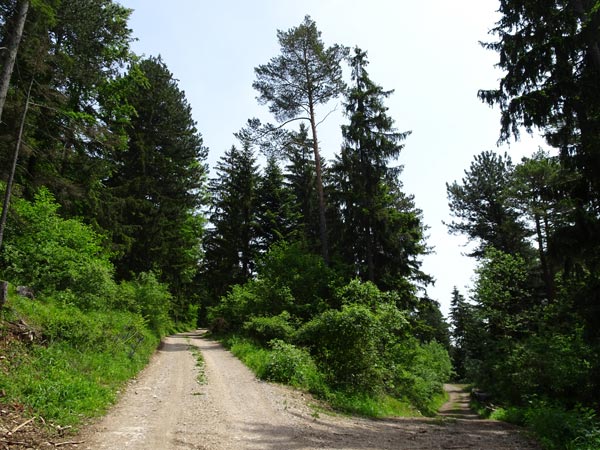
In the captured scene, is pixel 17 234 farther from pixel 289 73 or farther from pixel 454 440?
pixel 289 73

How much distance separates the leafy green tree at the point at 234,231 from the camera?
31.3 m

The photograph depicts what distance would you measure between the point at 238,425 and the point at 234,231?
25.0m

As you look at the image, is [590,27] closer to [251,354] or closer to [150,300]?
[251,354]

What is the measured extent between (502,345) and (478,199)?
15935 mm

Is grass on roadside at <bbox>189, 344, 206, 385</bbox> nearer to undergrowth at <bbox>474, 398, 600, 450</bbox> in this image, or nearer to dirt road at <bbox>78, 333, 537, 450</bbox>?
dirt road at <bbox>78, 333, 537, 450</bbox>

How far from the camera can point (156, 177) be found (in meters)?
26.7

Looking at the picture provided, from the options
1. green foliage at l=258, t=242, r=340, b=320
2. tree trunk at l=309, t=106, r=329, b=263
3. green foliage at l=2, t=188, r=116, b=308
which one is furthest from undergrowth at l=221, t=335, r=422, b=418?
tree trunk at l=309, t=106, r=329, b=263

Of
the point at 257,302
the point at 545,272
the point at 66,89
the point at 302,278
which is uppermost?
the point at 66,89

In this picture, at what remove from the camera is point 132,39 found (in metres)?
18.2

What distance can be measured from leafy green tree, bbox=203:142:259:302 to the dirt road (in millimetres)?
19046

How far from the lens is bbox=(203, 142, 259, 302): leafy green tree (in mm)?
31297

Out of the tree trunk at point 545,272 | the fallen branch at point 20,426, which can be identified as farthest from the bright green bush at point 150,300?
the tree trunk at point 545,272

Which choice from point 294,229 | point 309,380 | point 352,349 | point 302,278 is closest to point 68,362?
point 309,380

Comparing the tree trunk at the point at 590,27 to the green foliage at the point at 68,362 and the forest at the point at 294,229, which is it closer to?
the forest at the point at 294,229
